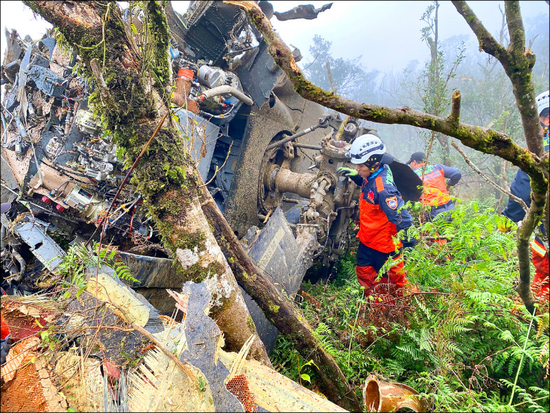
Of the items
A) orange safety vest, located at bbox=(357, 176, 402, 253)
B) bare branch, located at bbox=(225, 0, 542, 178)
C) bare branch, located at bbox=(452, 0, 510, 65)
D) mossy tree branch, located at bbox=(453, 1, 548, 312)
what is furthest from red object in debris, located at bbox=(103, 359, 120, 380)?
orange safety vest, located at bbox=(357, 176, 402, 253)

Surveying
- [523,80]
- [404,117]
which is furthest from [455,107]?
[523,80]

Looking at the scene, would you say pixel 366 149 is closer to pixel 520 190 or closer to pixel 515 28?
pixel 520 190

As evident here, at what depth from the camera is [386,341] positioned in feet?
8.59

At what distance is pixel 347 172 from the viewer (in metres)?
4.61

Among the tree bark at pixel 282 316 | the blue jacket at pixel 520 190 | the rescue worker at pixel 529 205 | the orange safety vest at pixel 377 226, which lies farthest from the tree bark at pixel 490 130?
the blue jacket at pixel 520 190

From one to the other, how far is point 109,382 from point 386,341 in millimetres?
2149

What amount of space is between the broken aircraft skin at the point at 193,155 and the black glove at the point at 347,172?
0.57ft

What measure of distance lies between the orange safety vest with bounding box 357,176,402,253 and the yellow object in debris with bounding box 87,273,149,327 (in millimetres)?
2928

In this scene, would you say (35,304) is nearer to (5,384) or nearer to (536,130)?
(5,384)

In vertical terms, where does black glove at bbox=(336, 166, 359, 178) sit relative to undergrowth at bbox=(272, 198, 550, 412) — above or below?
above

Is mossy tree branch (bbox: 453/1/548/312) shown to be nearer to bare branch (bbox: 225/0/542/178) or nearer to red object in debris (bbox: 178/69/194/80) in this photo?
bare branch (bbox: 225/0/542/178)

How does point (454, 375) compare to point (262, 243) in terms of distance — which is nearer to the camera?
point (454, 375)

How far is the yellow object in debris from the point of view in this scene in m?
2.32

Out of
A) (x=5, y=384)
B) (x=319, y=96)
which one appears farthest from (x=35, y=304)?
(x=319, y=96)
